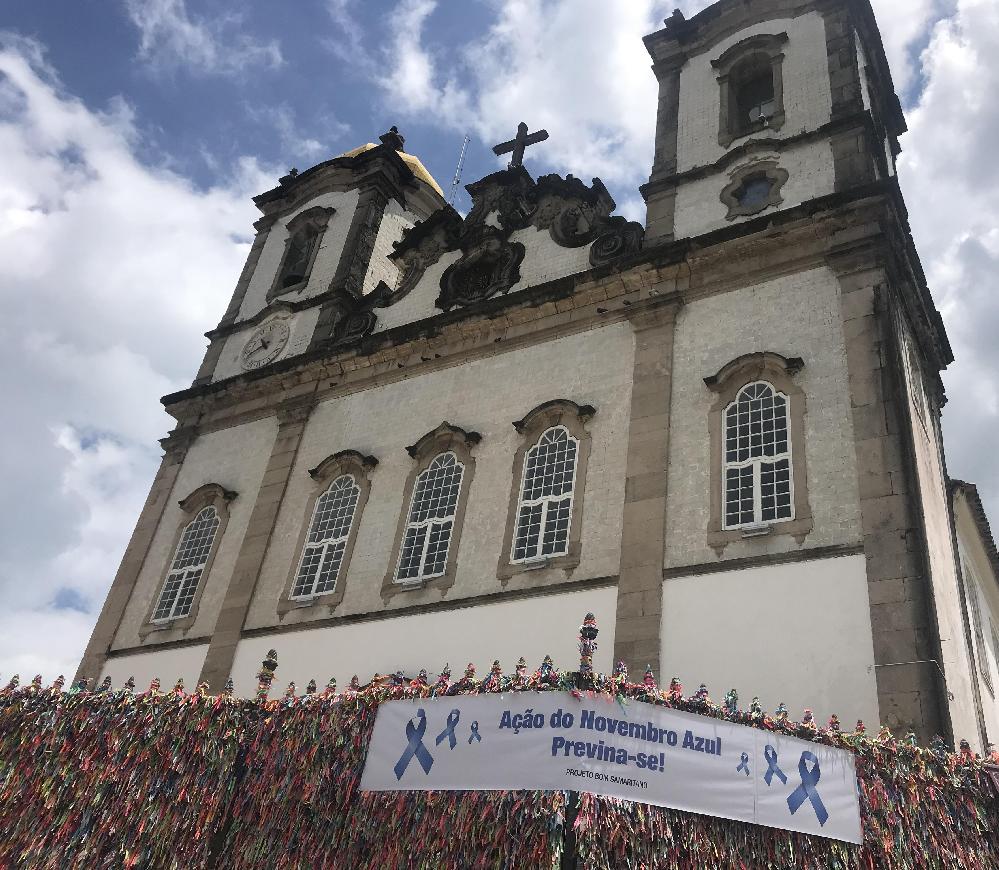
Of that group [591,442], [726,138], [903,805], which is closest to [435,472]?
[591,442]

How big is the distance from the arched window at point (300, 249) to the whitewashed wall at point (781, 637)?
1356cm

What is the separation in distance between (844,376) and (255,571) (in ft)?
32.3

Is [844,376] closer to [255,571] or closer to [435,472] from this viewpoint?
[435,472]

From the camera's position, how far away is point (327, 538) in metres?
16.2

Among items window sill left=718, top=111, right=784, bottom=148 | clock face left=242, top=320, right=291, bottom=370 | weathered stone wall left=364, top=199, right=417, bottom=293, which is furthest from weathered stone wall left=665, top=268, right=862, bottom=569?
clock face left=242, top=320, right=291, bottom=370

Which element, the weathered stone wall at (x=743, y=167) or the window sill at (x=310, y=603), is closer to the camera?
the window sill at (x=310, y=603)

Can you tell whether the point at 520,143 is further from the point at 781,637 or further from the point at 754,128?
the point at 781,637

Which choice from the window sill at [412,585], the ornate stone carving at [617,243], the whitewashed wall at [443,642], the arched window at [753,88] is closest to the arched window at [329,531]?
the whitewashed wall at [443,642]

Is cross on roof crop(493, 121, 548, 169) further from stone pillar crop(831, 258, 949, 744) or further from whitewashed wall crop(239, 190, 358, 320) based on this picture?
stone pillar crop(831, 258, 949, 744)

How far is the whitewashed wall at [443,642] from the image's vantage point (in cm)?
1263

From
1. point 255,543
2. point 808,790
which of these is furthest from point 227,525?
point 808,790

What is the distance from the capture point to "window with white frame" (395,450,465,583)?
14750 mm

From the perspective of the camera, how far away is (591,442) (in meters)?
14.4

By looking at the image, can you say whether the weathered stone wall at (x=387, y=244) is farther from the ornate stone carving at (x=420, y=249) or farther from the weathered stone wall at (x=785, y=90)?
the weathered stone wall at (x=785, y=90)
